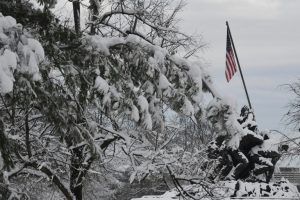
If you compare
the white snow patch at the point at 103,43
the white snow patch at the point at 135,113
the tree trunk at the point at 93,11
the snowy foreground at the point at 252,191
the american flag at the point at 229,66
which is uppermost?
the american flag at the point at 229,66

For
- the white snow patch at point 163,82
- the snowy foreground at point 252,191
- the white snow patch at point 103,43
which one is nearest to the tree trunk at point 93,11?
the white snow patch at point 103,43

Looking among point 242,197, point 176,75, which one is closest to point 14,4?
point 176,75

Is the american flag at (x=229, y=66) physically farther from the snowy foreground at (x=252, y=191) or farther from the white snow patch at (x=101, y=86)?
the white snow patch at (x=101, y=86)

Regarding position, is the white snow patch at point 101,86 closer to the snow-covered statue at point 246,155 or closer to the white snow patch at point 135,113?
the white snow patch at point 135,113

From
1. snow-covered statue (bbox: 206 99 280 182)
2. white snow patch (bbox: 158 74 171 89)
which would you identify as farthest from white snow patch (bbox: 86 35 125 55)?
snow-covered statue (bbox: 206 99 280 182)

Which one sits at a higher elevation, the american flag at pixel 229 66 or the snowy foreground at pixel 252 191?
the american flag at pixel 229 66

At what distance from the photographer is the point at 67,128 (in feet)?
20.6

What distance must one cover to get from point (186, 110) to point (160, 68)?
62cm

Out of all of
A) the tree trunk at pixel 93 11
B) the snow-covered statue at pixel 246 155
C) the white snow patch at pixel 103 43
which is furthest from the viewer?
the snow-covered statue at pixel 246 155

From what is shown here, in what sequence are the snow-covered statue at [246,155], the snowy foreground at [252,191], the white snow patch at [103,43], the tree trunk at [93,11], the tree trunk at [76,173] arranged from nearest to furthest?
1. the white snow patch at [103,43]
2. the tree trunk at [76,173]
3. the tree trunk at [93,11]
4. the snowy foreground at [252,191]
5. the snow-covered statue at [246,155]

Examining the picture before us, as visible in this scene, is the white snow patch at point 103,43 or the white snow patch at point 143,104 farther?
the white snow patch at point 103,43

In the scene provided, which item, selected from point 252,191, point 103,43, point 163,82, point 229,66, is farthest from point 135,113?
point 229,66

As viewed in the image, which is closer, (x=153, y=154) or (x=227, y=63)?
(x=153, y=154)

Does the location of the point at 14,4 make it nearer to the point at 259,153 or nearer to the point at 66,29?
the point at 66,29
